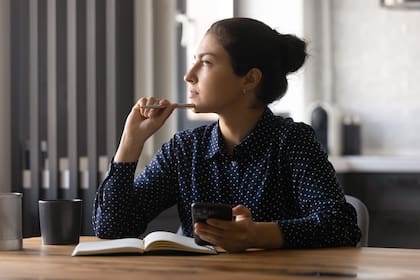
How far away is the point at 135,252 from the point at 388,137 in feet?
7.59

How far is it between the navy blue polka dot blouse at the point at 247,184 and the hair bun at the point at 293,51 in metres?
0.13

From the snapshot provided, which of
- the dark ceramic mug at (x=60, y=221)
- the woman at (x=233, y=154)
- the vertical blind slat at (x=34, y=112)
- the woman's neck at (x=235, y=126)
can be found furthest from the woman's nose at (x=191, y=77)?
the vertical blind slat at (x=34, y=112)

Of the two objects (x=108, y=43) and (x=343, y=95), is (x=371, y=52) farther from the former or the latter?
(x=108, y=43)

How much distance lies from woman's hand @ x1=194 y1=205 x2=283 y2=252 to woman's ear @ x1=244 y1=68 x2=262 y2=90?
0.44 m


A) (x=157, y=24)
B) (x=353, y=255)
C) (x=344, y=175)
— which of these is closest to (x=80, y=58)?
(x=157, y=24)

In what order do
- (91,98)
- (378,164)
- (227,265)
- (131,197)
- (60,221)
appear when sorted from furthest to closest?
(378,164) < (91,98) < (131,197) < (60,221) < (227,265)

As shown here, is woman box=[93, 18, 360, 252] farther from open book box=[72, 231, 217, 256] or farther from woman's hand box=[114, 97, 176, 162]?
open book box=[72, 231, 217, 256]

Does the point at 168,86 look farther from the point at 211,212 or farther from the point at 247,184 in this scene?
the point at 211,212

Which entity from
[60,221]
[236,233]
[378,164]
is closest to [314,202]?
[236,233]

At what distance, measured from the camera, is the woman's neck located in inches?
73.6

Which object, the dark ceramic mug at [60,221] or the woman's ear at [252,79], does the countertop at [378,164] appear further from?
the dark ceramic mug at [60,221]

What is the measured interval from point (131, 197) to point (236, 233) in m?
0.50

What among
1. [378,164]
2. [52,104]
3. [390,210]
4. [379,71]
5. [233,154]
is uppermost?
[379,71]

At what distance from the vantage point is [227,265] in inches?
53.1
